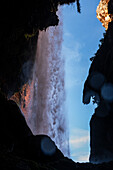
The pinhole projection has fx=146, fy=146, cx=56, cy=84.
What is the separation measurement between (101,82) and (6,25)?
8.79 meters

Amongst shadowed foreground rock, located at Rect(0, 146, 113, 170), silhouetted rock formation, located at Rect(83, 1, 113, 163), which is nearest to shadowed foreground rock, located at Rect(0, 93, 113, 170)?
shadowed foreground rock, located at Rect(0, 146, 113, 170)

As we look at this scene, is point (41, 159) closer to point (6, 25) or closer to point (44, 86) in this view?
point (6, 25)

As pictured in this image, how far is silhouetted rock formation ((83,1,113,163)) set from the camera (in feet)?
37.4

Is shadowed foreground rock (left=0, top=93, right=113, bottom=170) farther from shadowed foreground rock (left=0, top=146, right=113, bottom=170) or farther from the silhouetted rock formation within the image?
the silhouetted rock formation

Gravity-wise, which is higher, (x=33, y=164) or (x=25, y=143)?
(x=33, y=164)

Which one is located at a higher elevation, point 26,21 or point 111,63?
point 26,21

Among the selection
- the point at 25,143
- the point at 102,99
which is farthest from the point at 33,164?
the point at 102,99

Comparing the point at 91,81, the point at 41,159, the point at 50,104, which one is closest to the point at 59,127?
the point at 50,104

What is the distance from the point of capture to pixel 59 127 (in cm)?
3825

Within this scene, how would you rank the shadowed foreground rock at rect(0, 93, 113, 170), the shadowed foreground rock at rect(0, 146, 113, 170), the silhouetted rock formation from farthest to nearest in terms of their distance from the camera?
the silhouetted rock formation < the shadowed foreground rock at rect(0, 93, 113, 170) < the shadowed foreground rock at rect(0, 146, 113, 170)

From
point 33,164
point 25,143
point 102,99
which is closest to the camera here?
point 33,164

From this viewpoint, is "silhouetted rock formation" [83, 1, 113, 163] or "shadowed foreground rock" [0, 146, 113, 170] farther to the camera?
"silhouetted rock formation" [83, 1, 113, 163]

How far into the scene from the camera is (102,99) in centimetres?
1282

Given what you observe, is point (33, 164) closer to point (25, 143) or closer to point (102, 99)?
point (25, 143)
